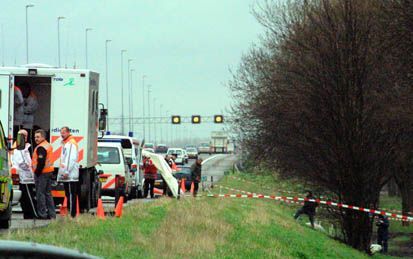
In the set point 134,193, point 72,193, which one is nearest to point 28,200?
point 72,193

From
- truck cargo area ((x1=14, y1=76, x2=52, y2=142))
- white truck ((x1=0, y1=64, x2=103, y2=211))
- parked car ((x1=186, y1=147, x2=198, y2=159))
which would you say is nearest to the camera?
white truck ((x1=0, y1=64, x2=103, y2=211))

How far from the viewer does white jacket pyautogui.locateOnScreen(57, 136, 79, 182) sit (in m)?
18.7

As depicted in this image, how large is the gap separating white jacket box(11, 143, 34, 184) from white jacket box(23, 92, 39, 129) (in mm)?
2380

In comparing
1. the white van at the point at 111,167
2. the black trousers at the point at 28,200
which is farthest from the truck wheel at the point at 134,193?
the black trousers at the point at 28,200

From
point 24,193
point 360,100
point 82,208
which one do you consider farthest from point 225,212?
point 360,100

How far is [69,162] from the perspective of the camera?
1884cm

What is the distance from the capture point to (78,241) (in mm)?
13242

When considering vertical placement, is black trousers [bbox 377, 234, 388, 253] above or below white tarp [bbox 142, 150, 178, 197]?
below

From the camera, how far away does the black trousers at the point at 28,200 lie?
64.4 feet

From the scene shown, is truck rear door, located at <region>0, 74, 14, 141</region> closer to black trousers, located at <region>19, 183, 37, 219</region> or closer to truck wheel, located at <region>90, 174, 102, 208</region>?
black trousers, located at <region>19, 183, 37, 219</region>

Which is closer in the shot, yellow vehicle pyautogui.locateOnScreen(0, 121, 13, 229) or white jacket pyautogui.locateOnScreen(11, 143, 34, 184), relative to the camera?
yellow vehicle pyautogui.locateOnScreen(0, 121, 13, 229)

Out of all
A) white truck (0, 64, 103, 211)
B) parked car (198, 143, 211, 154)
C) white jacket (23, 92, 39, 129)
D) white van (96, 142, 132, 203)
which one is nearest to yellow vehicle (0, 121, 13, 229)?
white truck (0, 64, 103, 211)

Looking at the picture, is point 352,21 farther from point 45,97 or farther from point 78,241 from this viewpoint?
point 78,241

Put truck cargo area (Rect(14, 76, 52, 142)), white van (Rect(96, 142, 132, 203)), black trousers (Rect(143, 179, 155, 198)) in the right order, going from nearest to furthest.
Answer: truck cargo area (Rect(14, 76, 52, 142))
white van (Rect(96, 142, 132, 203))
black trousers (Rect(143, 179, 155, 198))
